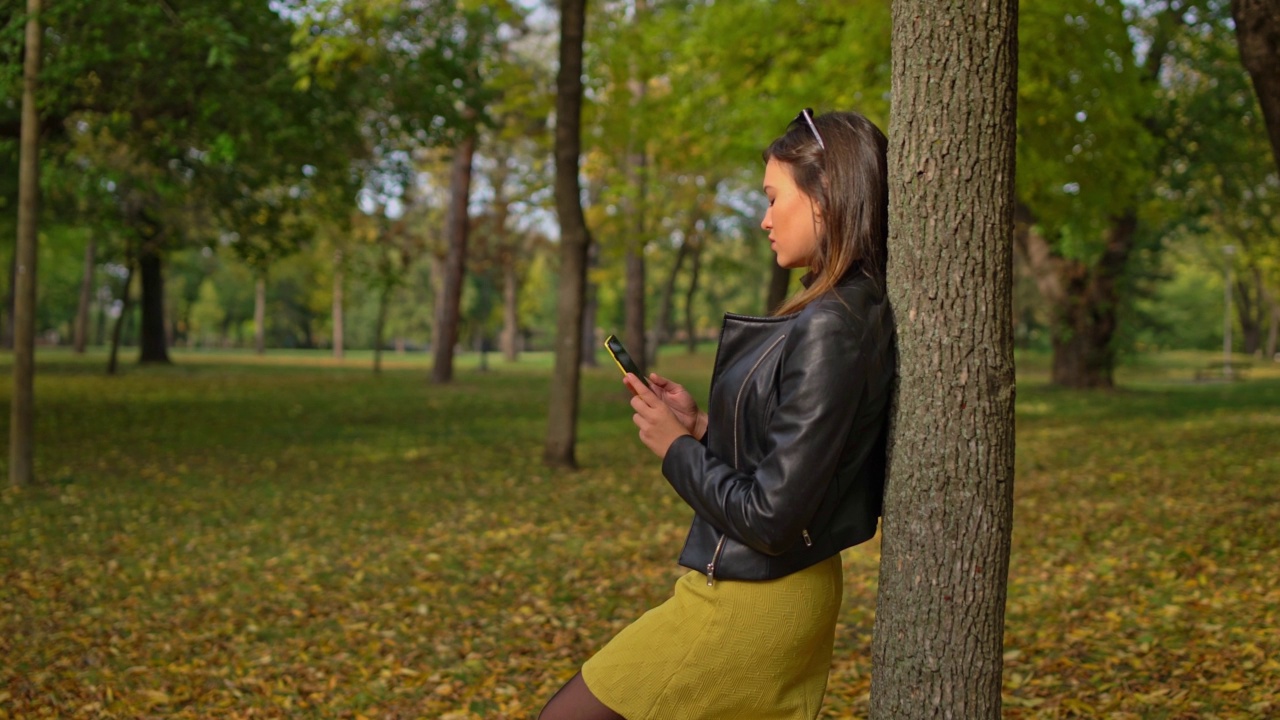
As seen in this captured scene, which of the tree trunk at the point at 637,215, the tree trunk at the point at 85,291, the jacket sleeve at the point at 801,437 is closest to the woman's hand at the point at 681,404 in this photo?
the jacket sleeve at the point at 801,437

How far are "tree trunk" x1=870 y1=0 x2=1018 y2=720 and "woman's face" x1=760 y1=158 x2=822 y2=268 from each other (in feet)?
0.83

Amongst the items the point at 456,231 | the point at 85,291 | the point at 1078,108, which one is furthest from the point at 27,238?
the point at 85,291

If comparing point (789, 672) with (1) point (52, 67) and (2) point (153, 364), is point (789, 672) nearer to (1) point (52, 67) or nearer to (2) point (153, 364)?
(1) point (52, 67)

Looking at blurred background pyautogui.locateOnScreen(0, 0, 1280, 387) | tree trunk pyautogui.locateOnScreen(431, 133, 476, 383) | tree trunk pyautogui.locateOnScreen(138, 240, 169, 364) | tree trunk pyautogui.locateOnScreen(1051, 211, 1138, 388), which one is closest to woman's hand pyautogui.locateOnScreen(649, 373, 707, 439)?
blurred background pyautogui.locateOnScreen(0, 0, 1280, 387)

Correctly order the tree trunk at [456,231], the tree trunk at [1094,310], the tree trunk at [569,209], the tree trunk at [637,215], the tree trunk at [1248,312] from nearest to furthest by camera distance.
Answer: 1. the tree trunk at [569,209]
2. the tree trunk at [637,215]
3. the tree trunk at [1094,310]
4. the tree trunk at [456,231]
5. the tree trunk at [1248,312]

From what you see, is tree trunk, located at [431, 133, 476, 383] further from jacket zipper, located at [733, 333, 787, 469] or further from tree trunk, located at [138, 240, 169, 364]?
jacket zipper, located at [733, 333, 787, 469]

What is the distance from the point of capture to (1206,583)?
677cm

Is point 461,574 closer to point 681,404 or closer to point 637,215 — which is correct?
point 681,404

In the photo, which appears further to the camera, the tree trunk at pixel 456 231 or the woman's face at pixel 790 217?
the tree trunk at pixel 456 231

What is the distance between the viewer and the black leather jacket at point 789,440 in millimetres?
1966

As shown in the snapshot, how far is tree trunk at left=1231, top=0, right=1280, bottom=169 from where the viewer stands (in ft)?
19.6

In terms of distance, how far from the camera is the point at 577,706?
87.3 inches

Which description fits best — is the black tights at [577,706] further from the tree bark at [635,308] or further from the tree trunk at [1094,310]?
the tree trunk at [1094,310]

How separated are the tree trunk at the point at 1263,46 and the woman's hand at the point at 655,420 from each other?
5.29m
